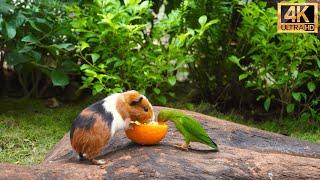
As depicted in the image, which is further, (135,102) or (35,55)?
(35,55)

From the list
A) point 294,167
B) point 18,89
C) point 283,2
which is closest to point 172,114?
point 294,167

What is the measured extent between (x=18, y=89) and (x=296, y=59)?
2722 mm

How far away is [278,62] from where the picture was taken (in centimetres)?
480

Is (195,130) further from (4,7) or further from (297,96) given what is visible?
(4,7)

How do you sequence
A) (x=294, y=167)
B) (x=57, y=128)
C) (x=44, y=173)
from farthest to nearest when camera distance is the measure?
(x=57, y=128) → (x=294, y=167) → (x=44, y=173)

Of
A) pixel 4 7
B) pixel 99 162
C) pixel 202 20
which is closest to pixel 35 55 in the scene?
pixel 4 7

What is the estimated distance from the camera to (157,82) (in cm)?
482

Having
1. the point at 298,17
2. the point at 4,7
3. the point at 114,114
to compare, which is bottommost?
the point at 114,114

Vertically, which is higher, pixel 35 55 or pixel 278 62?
pixel 35 55

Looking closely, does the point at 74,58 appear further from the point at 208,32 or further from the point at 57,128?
the point at 208,32

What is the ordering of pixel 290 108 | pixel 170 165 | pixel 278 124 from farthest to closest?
pixel 278 124 < pixel 290 108 < pixel 170 165

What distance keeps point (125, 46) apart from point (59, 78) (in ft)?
2.19

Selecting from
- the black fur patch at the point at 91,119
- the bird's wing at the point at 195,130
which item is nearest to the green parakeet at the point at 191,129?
the bird's wing at the point at 195,130

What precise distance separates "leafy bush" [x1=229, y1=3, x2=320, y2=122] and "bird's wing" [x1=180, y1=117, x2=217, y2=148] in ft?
6.67
